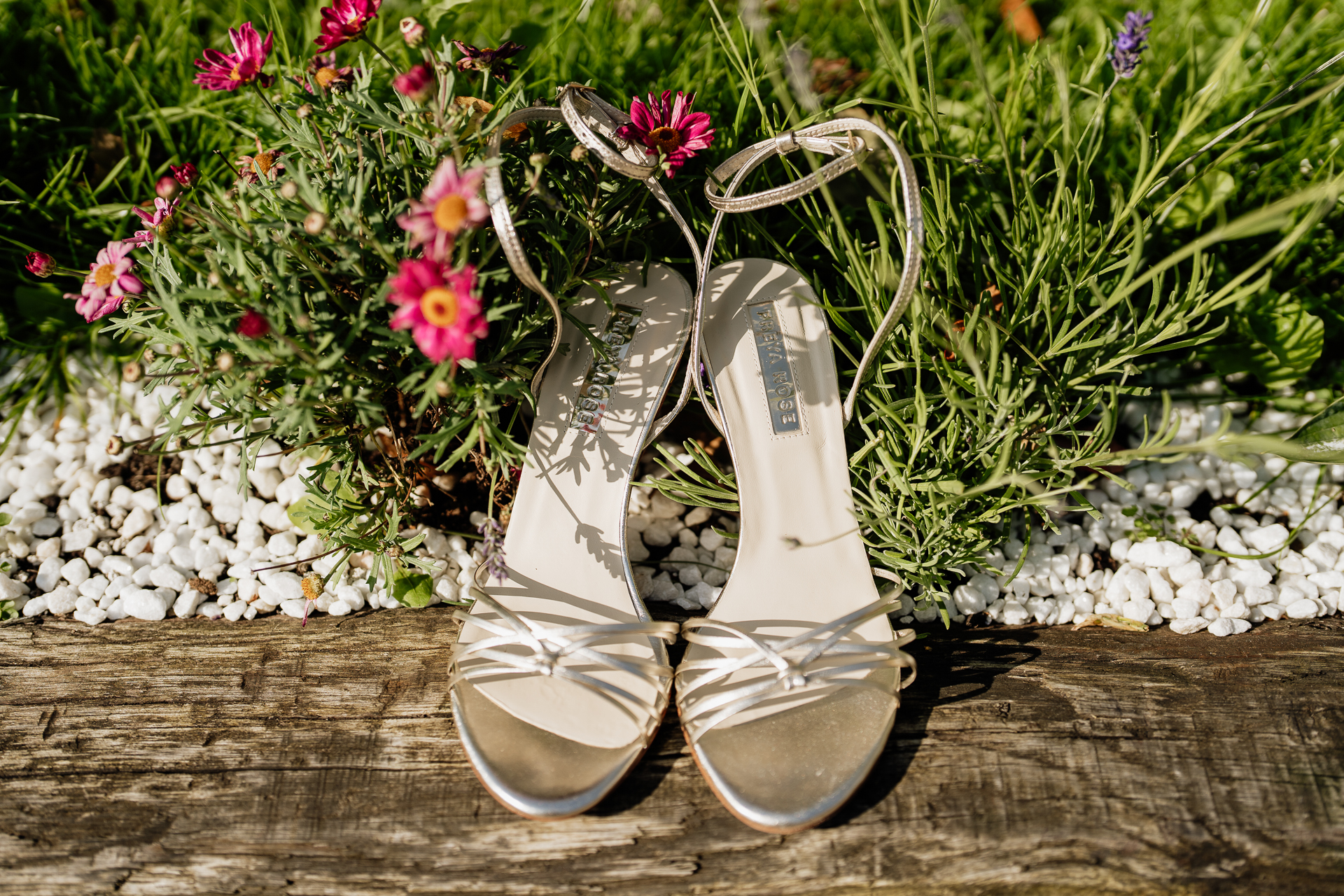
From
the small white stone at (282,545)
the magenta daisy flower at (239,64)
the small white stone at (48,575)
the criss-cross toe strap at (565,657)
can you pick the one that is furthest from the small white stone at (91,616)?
the magenta daisy flower at (239,64)

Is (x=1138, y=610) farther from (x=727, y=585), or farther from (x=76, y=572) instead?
(x=76, y=572)

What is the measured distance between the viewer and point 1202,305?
1.14 meters

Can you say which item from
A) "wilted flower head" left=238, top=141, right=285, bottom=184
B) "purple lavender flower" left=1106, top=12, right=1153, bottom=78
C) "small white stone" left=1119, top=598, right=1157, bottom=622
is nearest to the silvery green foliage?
"wilted flower head" left=238, top=141, right=285, bottom=184

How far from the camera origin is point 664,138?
4.04 ft

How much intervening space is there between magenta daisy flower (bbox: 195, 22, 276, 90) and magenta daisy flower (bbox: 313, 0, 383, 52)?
3.0 inches

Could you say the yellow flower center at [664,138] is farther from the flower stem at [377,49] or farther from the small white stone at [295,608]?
the small white stone at [295,608]

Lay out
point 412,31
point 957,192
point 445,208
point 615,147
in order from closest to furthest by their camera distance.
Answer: point 445,208 < point 412,31 < point 615,147 < point 957,192

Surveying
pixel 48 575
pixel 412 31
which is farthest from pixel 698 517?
pixel 48 575

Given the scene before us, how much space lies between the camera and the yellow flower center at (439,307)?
865mm

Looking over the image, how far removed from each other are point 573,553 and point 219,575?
67cm

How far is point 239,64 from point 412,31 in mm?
241

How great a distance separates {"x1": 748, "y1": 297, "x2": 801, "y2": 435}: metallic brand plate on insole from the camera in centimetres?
136

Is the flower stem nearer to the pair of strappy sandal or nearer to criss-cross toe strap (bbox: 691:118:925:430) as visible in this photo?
the pair of strappy sandal

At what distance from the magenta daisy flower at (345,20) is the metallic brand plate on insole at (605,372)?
0.58 metres
